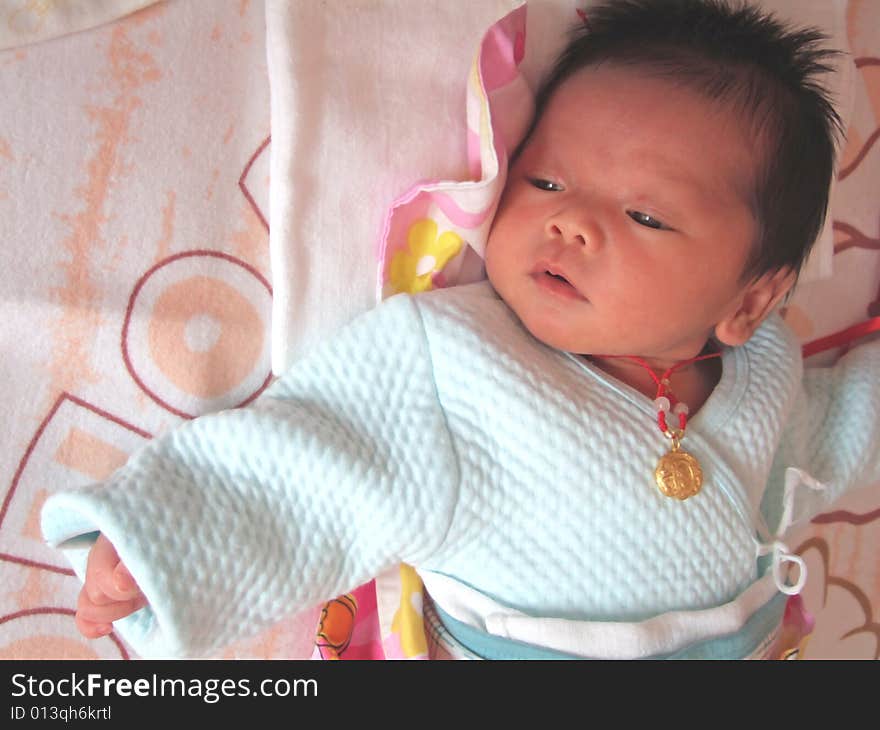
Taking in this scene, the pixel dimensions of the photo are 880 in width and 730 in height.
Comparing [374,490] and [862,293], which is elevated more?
[862,293]

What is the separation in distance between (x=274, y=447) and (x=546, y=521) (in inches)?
11.8

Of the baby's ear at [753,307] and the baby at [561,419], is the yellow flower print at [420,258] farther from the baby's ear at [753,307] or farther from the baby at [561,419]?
the baby's ear at [753,307]

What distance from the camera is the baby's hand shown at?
2.72 ft

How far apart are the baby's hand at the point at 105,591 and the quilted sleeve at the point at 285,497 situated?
0.9 inches

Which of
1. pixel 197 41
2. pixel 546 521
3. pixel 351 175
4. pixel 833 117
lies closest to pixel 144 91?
pixel 197 41

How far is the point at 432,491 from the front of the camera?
920mm

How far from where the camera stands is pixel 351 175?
100cm

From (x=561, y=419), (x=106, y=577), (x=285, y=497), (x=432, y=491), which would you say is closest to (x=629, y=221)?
(x=561, y=419)

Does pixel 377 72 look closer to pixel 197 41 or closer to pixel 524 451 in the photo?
pixel 197 41

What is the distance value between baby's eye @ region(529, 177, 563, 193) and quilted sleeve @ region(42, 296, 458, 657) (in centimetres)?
20

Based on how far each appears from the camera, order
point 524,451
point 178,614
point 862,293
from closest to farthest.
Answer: point 178,614, point 524,451, point 862,293

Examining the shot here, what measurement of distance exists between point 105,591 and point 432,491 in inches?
12.9

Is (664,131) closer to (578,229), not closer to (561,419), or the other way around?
(578,229)
